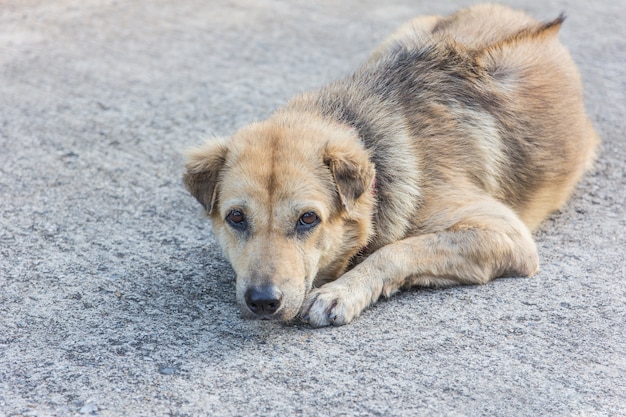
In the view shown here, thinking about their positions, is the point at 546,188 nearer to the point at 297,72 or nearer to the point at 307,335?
the point at 307,335

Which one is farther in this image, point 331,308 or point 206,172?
point 206,172

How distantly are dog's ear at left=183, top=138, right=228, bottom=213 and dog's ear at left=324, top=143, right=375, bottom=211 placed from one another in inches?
26.2

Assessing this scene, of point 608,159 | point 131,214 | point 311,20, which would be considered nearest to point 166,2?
point 311,20

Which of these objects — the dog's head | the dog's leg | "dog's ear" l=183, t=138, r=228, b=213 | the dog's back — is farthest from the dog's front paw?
"dog's ear" l=183, t=138, r=228, b=213

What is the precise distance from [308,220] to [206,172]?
73cm

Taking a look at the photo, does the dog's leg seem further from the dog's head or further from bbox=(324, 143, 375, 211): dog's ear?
bbox=(324, 143, 375, 211): dog's ear

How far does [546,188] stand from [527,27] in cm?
139

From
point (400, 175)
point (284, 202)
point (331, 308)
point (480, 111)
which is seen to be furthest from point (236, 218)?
point (480, 111)

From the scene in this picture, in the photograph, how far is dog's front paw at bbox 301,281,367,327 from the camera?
4.36 m

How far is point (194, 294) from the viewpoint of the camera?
15.6 ft

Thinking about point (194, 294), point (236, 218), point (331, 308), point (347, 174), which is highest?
point (347, 174)

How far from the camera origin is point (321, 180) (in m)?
4.49

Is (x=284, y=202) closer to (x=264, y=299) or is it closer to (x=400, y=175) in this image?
(x=264, y=299)

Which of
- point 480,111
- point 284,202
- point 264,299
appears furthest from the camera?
point 480,111
